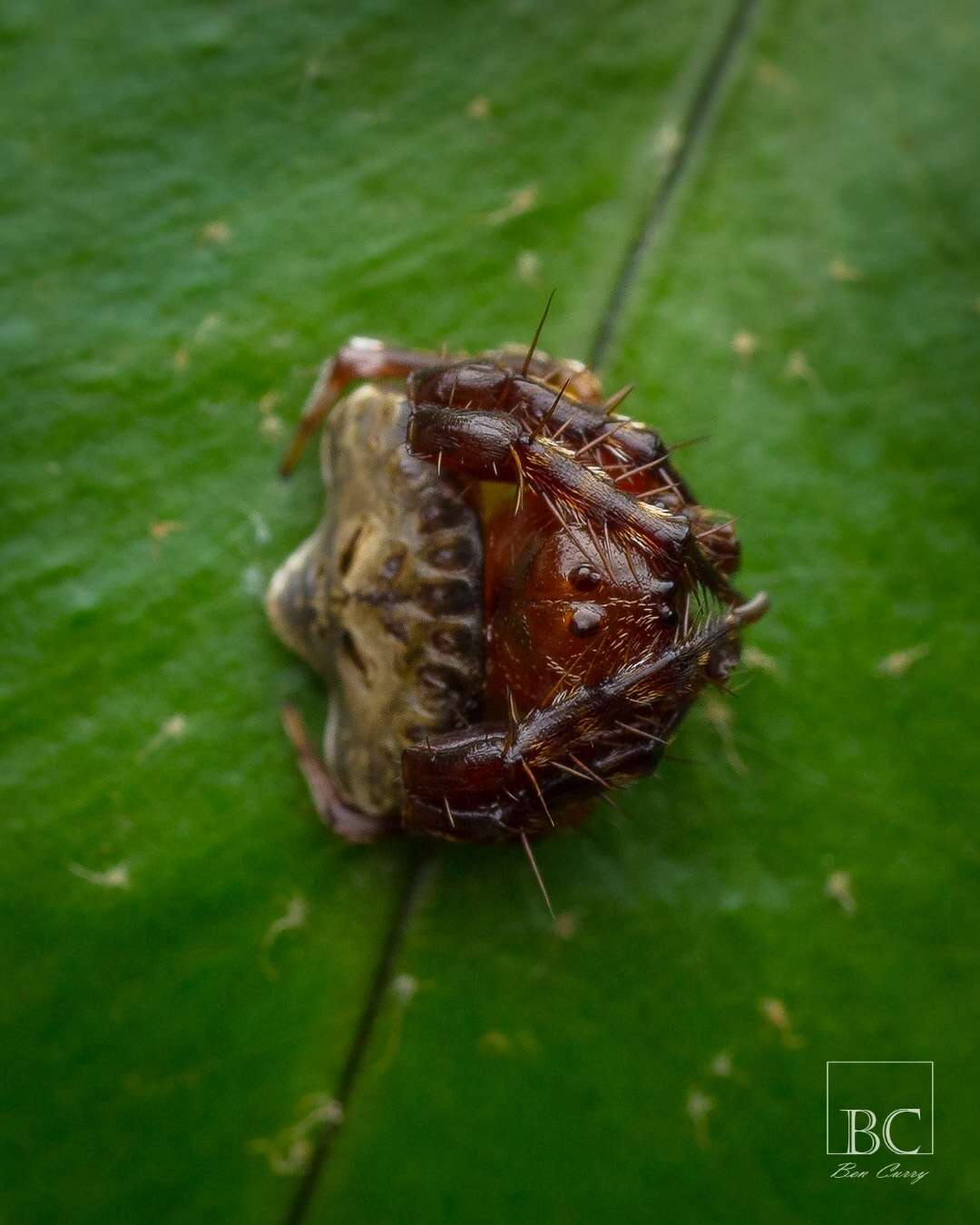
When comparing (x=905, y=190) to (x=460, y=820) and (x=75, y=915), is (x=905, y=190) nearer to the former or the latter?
(x=460, y=820)

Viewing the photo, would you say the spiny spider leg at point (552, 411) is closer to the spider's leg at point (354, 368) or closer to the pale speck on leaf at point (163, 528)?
the spider's leg at point (354, 368)

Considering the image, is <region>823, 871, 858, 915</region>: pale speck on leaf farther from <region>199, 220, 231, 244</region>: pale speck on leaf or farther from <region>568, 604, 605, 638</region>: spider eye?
<region>199, 220, 231, 244</region>: pale speck on leaf

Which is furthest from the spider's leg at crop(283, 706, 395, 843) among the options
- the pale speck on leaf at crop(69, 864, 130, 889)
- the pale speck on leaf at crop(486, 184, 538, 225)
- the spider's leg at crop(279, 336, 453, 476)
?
the pale speck on leaf at crop(486, 184, 538, 225)

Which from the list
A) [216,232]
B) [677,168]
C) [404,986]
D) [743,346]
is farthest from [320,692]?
[677,168]

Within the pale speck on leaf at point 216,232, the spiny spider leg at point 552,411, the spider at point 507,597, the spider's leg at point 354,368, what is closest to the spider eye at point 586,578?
the spider at point 507,597

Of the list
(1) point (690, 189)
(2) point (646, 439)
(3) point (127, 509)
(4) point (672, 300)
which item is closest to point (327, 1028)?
(3) point (127, 509)

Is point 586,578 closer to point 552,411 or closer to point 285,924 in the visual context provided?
point 552,411

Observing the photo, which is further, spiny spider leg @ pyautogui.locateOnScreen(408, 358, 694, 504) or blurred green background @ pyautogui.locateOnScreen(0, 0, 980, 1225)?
blurred green background @ pyautogui.locateOnScreen(0, 0, 980, 1225)
